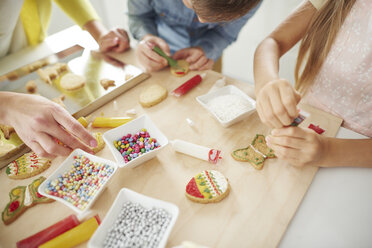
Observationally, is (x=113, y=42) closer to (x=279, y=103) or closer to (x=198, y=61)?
(x=198, y=61)

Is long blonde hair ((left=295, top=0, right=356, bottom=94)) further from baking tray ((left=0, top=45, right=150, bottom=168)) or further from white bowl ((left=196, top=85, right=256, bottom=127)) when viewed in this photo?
baking tray ((left=0, top=45, right=150, bottom=168))

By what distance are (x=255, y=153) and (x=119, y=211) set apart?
0.44m

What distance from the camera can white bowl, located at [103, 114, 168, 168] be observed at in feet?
2.39

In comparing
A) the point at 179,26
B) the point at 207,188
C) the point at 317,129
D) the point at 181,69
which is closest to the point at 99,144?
the point at 207,188

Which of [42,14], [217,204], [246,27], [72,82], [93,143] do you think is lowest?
[246,27]

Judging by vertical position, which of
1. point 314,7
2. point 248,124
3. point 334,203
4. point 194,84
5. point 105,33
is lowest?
point 334,203

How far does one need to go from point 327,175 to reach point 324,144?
93 millimetres

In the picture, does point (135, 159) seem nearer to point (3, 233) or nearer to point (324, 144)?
point (3, 233)

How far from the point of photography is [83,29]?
1377 mm

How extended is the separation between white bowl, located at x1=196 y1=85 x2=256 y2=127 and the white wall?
123cm

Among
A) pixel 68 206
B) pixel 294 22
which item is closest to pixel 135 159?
pixel 68 206

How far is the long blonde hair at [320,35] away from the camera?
34.4 inches

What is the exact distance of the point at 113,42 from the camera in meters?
1.24

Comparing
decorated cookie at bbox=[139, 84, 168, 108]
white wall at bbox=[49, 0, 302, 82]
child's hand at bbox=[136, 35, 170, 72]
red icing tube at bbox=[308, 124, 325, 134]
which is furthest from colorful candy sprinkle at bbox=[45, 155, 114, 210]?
white wall at bbox=[49, 0, 302, 82]
